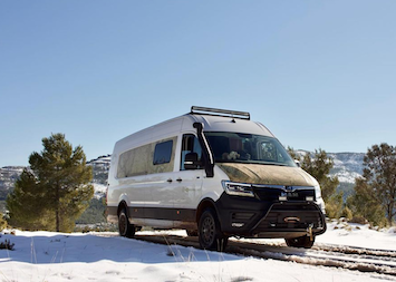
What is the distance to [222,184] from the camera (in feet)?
25.1

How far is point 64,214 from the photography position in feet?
139

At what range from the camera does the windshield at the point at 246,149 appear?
8.41 metres

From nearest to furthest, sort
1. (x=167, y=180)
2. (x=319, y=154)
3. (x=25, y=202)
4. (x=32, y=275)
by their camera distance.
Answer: (x=32, y=275)
(x=167, y=180)
(x=319, y=154)
(x=25, y=202)

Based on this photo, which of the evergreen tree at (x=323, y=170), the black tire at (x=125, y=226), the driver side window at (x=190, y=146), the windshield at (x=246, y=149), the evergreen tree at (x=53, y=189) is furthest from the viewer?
the evergreen tree at (x=53, y=189)

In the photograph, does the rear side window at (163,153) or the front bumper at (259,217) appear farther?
the rear side window at (163,153)

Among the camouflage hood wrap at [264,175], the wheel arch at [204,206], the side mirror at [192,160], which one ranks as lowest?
the wheel arch at [204,206]

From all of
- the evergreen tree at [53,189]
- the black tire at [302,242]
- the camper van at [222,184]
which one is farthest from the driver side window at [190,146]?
the evergreen tree at [53,189]

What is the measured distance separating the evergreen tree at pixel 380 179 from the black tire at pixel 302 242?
1423 inches

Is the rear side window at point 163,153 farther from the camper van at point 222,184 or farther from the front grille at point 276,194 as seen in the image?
the front grille at point 276,194

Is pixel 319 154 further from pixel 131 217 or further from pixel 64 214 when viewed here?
pixel 131 217

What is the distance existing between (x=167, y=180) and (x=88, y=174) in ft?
119

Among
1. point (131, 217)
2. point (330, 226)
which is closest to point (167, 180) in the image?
point (131, 217)

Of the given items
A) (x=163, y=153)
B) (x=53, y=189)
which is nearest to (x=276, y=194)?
(x=163, y=153)

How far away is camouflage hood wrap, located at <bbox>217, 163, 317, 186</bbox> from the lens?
7.60 meters
